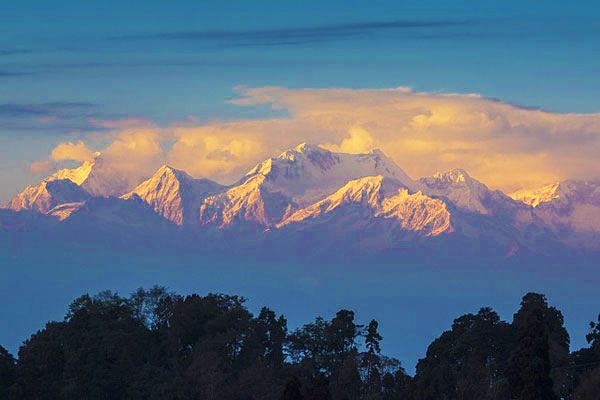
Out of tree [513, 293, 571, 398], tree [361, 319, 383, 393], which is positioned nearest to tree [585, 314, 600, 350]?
tree [513, 293, 571, 398]

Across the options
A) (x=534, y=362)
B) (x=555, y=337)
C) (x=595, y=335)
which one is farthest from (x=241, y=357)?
(x=534, y=362)

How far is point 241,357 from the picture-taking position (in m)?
138

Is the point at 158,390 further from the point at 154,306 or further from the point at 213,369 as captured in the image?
the point at 154,306

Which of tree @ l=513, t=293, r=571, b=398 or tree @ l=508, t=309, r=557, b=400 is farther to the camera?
tree @ l=513, t=293, r=571, b=398

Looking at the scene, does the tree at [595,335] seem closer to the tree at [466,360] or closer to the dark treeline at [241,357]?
the dark treeline at [241,357]

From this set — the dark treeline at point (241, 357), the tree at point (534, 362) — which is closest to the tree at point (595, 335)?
the dark treeline at point (241, 357)

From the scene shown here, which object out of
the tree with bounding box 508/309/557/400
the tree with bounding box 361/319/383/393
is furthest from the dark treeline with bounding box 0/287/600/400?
the tree with bounding box 508/309/557/400

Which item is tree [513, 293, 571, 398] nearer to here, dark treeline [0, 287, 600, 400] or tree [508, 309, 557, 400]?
dark treeline [0, 287, 600, 400]

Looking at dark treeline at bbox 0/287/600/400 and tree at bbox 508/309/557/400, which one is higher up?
dark treeline at bbox 0/287/600/400

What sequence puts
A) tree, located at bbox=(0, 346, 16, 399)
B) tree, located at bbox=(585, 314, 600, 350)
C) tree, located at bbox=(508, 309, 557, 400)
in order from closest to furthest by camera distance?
tree, located at bbox=(508, 309, 557, 400) < tree, located at bbox=(585, 314, 600, 350) < tree, located at bbox=(0, 346, 16, 399)

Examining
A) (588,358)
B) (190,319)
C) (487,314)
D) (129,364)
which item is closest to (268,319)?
(190,319)

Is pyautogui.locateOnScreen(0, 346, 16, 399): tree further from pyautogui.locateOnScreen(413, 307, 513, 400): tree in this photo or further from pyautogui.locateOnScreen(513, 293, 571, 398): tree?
pyautogui.locateOnScreen(513, 293, 571, 398): tree

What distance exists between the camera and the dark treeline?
413 ft

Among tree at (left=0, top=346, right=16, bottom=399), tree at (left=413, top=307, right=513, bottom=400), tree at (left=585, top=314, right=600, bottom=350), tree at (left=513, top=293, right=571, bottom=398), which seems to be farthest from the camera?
tree at (left=0, top=346, right=16, bottom=399)
